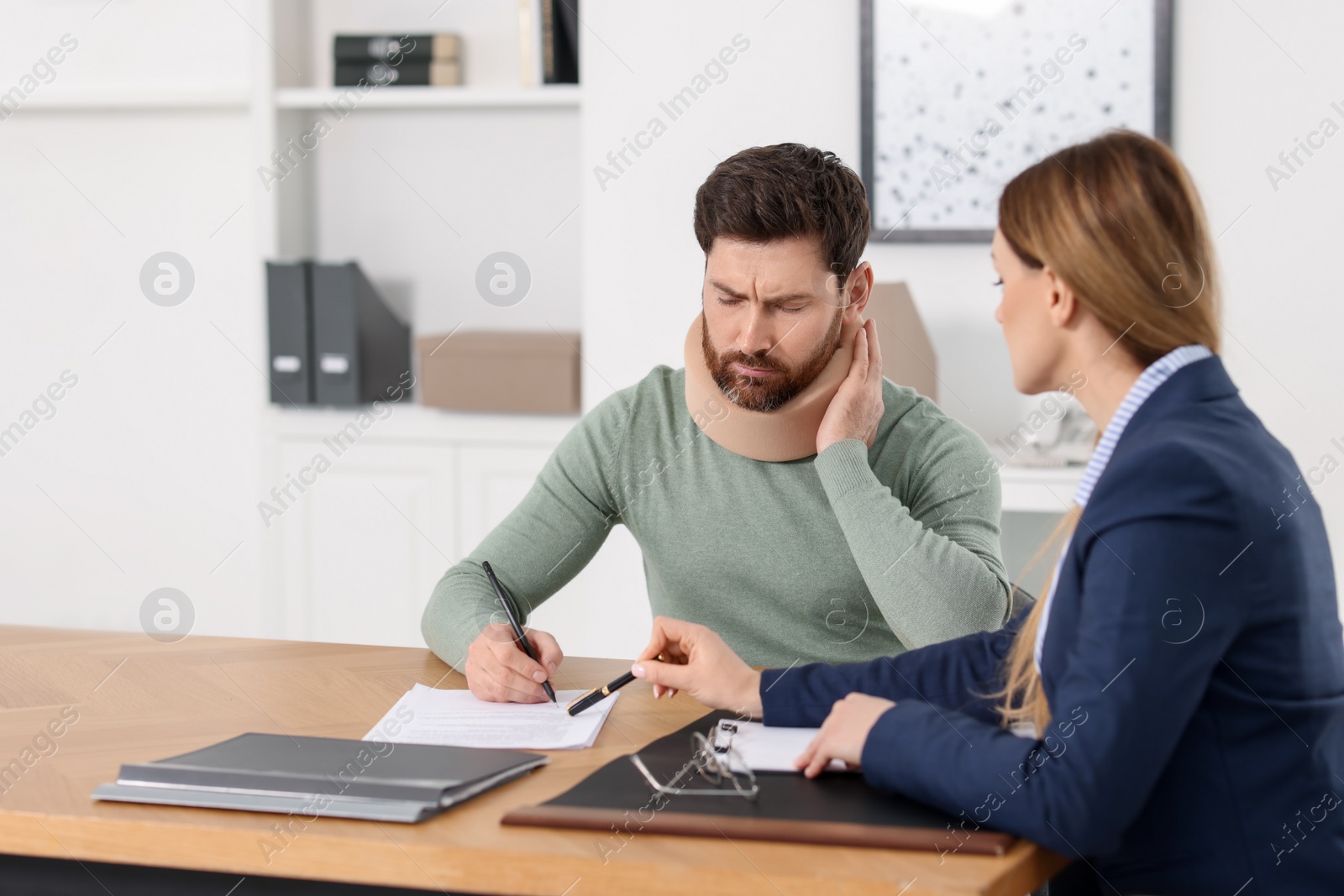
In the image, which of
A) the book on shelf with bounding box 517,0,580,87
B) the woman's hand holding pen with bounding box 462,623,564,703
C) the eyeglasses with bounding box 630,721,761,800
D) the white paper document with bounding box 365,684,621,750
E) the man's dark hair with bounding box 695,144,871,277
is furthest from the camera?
the book on shelf with bounding box 517,0,580,87

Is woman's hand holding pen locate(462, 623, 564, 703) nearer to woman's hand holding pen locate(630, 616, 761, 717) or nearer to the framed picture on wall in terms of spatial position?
woman's hand holding pen locate(630, 616, 761, 717)

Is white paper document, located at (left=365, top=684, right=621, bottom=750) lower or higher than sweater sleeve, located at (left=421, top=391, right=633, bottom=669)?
lower

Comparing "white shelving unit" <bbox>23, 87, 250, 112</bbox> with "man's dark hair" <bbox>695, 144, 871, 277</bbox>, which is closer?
"man's dark hair" <bbox>695, 144, 871, 277</bbox>

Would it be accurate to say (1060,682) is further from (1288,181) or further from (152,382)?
(152,382)

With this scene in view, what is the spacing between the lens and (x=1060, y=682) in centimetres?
100

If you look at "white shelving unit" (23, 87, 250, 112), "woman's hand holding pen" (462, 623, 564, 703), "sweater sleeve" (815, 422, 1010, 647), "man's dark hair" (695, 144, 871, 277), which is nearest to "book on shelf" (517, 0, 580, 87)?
"white shelving unit" (23, 87, 250, 112)

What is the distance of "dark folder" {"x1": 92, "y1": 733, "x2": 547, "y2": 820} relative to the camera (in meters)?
1.03

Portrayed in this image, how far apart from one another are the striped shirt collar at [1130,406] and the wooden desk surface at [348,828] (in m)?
0.29

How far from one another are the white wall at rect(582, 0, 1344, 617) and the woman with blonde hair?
168 centimetres

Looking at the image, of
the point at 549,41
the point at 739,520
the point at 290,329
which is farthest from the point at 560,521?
the point at 549,41

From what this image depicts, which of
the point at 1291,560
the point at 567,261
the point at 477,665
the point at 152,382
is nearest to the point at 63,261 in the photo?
the point at 152,382

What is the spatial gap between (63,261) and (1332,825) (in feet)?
11.1

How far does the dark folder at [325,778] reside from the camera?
1025 mm

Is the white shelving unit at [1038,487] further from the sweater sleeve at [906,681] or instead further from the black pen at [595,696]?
the black pen at [595,696]
